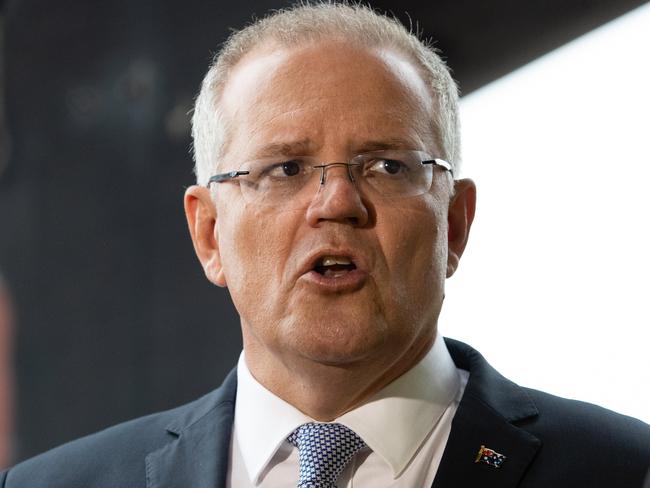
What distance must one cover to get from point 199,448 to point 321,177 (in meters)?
0.65

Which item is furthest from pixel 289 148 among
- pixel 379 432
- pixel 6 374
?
pixel 6 374

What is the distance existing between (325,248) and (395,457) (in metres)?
0.45

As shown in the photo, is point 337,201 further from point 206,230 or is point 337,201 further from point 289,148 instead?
point 206,230

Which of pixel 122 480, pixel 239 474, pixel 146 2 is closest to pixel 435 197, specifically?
pixel 239 474

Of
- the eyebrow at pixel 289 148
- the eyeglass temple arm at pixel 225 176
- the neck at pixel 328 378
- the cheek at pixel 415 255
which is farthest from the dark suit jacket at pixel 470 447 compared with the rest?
the eyebrow at pixel 289 148

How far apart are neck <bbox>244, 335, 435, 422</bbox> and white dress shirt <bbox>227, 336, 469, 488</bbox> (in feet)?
0.06

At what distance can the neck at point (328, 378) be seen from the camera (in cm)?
235

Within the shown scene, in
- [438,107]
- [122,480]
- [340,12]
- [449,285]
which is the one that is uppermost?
[340,12]

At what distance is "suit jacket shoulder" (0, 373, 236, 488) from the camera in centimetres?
250

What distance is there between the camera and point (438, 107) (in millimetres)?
2523

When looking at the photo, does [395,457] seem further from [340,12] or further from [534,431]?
[340,12]

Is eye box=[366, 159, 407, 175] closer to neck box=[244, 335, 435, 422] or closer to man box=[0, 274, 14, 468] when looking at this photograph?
neck box=[244, 335, 435, 422]

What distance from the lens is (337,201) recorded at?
2.23m

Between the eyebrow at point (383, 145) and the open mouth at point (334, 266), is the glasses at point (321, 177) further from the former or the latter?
the open mouth at point (334, 266)
